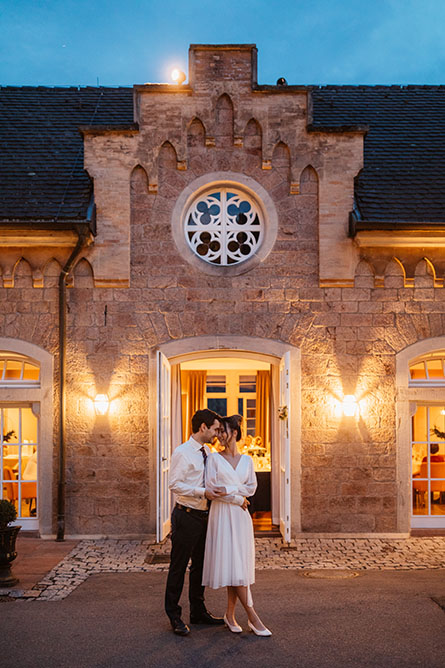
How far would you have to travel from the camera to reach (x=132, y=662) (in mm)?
5234

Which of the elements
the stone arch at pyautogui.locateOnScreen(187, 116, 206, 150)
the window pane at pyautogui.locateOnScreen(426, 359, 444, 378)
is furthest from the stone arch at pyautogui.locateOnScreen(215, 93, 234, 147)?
the window pane at pyautogui.locateOnScreen(426, 359, 444, 378)

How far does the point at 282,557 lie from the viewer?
8930 mm

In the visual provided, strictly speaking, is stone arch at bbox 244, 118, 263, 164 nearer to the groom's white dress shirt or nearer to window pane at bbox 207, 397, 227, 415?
the groom's white dress shirt

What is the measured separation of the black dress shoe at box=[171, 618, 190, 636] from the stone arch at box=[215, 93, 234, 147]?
679 cm

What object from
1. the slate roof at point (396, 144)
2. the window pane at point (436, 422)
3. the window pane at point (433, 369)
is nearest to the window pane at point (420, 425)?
the window pane at point (436, 422)

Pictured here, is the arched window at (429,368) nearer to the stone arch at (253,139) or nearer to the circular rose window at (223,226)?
the circular rose window at (223,226)

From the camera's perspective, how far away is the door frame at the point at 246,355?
10016 mm

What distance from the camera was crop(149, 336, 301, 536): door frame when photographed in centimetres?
1002

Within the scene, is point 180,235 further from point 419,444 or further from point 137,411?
point 419,444

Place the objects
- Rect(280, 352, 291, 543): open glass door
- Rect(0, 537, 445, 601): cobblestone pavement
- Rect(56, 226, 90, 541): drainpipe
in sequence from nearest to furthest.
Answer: Rect(0, 537, 445, 601): cobblestone pavement
Rect(280, 352, 291, 543): open glass door
Rect(56, 226, 90, 541): drainpipe

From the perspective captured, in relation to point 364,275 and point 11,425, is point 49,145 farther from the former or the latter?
point 364,275

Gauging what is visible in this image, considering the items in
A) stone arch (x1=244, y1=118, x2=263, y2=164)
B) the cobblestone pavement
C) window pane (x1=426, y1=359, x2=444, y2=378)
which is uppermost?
stone arch (x1=244, y1=118, x2=263, y2=164)

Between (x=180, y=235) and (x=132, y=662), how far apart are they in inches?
249

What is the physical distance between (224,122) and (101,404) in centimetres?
439
